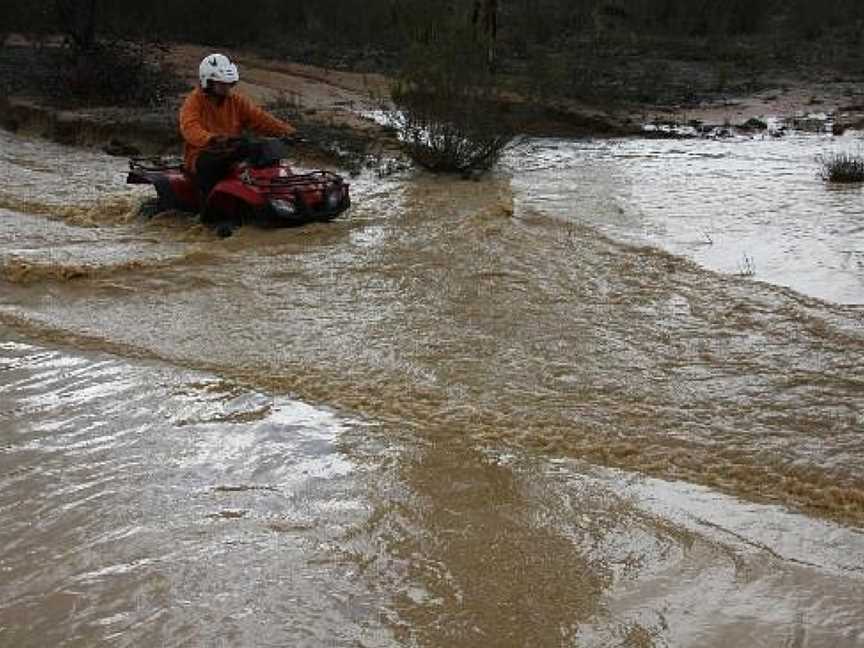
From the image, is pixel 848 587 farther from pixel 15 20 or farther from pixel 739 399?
pixel 15 20

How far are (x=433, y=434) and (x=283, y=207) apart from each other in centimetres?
441

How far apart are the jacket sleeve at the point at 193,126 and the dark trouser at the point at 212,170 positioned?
0.37ft

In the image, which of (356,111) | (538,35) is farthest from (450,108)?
(538,35)

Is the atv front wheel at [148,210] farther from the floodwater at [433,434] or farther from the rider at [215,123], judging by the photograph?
the rider at [215,123]

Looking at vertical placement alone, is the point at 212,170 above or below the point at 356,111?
below

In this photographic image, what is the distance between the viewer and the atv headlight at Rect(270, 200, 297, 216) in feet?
29.6

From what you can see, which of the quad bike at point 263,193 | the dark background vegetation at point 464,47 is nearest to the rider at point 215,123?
the quad bike at point 263,193

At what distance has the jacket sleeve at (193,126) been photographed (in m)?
8.84

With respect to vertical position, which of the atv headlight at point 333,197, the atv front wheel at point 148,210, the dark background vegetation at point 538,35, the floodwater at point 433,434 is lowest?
the floodwater at point 433,434

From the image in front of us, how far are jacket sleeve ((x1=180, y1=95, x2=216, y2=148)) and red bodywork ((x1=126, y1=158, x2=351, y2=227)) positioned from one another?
346 mm

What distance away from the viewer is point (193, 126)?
894 centimetres

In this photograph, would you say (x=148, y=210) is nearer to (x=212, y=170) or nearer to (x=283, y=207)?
(x=212, y=170)

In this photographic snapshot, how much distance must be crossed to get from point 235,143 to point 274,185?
0.58 metres

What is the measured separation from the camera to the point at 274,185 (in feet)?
30.0
